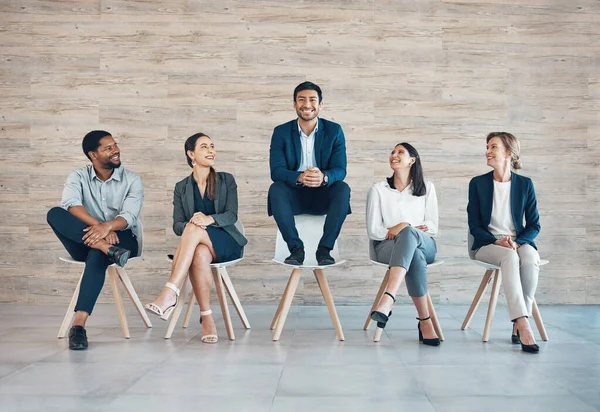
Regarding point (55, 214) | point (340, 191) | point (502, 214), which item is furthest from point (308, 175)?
point (55, 214)

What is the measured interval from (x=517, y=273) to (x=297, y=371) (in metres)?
1.45

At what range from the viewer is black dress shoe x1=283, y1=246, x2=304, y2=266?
3.69 metres

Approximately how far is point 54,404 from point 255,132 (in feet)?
11.3

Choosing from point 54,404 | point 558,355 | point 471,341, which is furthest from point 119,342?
point 558,355

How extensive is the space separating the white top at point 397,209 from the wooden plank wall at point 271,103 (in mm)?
1417

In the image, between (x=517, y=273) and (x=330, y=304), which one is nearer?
(x=517, y=273)

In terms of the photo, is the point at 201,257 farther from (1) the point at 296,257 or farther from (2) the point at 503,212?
(2) the point at 503,212

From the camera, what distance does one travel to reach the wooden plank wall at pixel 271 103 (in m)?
5.45

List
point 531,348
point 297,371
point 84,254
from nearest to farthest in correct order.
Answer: point 297,371 < point 531,348 < point 84,254

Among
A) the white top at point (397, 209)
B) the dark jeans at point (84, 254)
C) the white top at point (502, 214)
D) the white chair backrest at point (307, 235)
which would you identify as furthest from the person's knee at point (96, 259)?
the white top at point (502, 214)

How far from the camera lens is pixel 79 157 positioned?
5.48 metres

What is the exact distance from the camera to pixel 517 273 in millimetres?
3621

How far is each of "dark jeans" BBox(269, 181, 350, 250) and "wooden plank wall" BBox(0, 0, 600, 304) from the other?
4.77ft

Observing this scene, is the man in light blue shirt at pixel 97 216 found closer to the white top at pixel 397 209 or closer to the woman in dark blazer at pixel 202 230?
the woman in dark blazer at pixel 202 230
